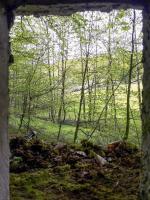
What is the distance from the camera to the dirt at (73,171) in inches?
118

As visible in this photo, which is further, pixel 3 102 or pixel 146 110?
pixel 146 110

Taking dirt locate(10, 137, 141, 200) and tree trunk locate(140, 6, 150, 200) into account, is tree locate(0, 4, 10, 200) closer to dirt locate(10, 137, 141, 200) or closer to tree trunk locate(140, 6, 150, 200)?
dirt locate(10, 137, 141, 200)

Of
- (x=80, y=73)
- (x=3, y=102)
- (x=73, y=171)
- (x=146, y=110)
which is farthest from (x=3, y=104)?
(x=80, y=73)

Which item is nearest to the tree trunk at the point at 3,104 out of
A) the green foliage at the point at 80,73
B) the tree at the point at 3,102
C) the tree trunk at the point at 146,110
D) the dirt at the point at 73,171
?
the tree at the point at 3,102

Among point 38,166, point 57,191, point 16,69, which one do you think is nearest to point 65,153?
point 38,166

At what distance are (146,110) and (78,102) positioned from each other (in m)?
9.39

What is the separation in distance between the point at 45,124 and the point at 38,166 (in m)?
9.05

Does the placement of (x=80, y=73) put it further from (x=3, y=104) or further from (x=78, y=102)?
(x=3, y=104)

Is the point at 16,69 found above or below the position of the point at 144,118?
above

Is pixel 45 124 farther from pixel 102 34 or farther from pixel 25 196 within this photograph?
pixel 25 196

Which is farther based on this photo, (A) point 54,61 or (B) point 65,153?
(A) point 54,61

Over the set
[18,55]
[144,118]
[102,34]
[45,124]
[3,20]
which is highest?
[102,34]

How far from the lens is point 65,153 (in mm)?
4164

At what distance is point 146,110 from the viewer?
96.4 inches
